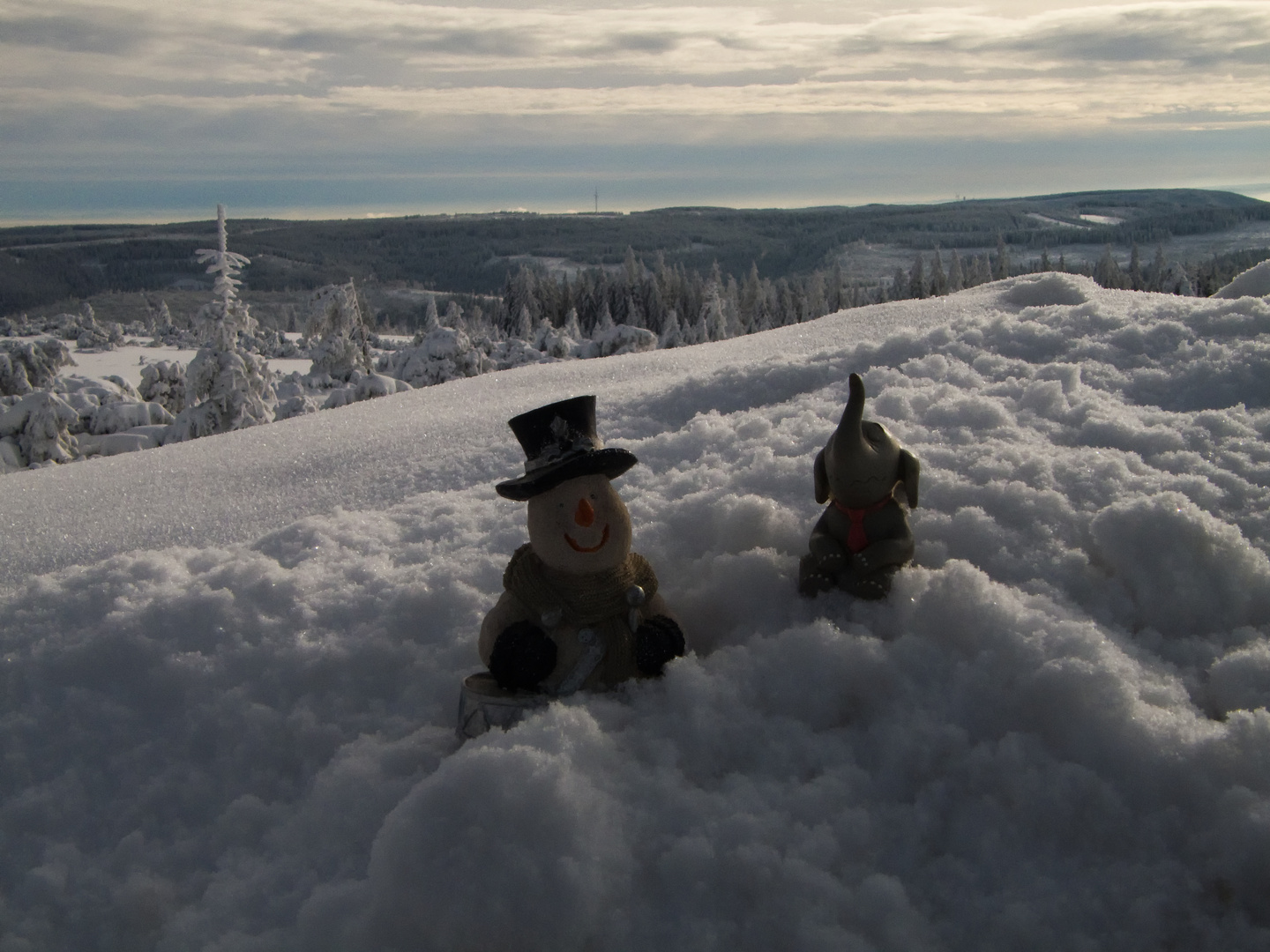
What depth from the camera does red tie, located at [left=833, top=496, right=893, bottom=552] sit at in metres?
2.65

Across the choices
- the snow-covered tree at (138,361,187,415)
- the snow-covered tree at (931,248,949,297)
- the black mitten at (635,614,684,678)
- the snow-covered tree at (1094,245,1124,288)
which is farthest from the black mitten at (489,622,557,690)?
the snow-covered tree at (931,248,949,297)

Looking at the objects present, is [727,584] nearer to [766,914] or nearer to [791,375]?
[766,914]

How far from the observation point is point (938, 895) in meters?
1.92

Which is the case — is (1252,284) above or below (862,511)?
above

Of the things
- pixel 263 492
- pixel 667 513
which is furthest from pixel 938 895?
pixel 263 492

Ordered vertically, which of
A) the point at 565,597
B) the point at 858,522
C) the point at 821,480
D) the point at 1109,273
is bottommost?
the point at 565,597

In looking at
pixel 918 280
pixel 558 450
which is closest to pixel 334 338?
pixel 558 450

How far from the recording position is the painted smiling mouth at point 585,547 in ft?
8.01

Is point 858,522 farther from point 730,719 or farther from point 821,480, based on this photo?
point 730,719

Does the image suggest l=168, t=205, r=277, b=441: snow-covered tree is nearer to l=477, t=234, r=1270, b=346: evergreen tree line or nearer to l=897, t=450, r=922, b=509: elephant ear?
l=897, t=450, r=922, b=509: elephant ear

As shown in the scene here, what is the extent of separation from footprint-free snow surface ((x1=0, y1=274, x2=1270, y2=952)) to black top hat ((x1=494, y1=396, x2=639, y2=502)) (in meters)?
0.65

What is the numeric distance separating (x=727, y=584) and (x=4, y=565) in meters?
3.38

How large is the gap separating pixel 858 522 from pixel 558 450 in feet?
3.25

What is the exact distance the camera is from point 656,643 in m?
2.48
